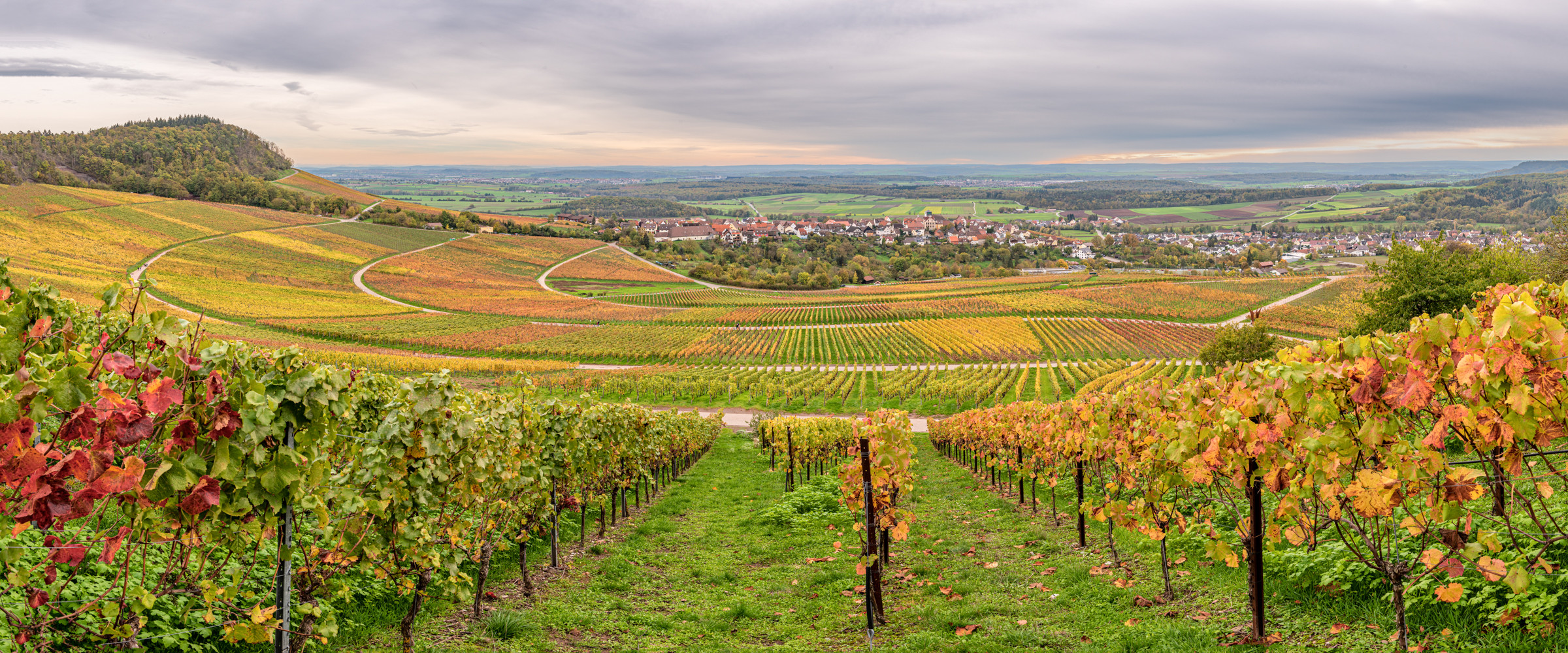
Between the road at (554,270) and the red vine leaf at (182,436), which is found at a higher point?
the red vine leaf at (182,436)

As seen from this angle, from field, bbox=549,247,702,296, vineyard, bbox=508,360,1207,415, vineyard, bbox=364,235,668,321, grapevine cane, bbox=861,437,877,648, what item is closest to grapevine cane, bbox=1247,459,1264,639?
grapevine cane, bbox=861,437,877,648

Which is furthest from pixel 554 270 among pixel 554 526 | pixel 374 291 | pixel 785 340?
pixel 554 526

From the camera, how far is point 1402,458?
4.15m

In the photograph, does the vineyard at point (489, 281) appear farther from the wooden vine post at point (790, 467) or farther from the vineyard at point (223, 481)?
the vineyard at point (223, 481)

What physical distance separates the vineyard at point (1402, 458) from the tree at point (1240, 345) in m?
43.1

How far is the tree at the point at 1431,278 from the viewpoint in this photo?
28.1 m

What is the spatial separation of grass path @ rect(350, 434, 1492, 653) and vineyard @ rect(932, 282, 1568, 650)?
1.26 feet

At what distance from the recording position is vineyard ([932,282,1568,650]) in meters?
3.65

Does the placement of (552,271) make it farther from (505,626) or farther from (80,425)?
(80,425)

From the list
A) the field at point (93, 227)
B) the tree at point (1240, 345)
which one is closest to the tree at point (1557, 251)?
the tree at point (1240, 345)

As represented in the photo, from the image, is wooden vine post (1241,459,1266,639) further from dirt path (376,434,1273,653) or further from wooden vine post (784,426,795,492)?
wooden vine post (784,426,795,492)

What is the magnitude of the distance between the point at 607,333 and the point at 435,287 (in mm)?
45411

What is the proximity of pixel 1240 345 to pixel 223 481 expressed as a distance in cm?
5408

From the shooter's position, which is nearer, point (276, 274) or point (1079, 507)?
point (1079, 507)
